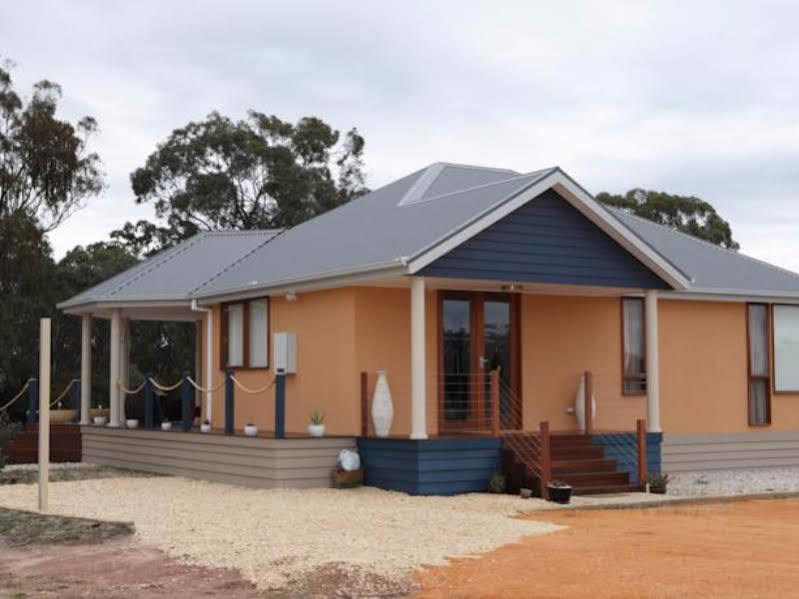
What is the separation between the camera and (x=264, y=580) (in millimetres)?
9023

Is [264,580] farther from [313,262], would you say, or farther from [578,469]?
[313,262]

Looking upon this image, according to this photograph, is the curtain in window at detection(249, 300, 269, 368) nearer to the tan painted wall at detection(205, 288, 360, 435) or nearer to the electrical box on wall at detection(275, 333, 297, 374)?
the tan painted wall at detection(205, 288, 360, 435)

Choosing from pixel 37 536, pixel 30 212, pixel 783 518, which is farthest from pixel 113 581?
pixel 30 212

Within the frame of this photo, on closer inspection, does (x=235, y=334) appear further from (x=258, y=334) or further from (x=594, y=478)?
(x=594, y=478)

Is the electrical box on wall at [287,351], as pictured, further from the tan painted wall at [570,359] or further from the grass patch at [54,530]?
the grass patch at [54,530]

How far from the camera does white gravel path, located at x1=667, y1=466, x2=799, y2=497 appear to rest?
626 inches

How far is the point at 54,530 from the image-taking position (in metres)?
11.9

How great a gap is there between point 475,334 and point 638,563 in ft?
25.2

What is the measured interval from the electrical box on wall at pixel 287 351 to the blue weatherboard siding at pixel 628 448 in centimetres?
460

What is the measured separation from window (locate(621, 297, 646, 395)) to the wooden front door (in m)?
2.24

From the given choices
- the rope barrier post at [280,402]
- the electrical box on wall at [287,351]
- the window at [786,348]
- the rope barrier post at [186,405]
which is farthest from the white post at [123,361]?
the window at [786,348]

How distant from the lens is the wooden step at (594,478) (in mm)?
15227

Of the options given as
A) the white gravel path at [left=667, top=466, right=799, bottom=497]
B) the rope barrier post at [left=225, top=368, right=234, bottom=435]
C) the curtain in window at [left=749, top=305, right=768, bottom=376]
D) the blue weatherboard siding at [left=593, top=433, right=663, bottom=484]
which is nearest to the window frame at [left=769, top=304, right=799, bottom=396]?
the curtain in window at [left=749, top=305, right=768, bottom=376]

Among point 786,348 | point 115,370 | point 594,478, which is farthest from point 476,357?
point 115,370
